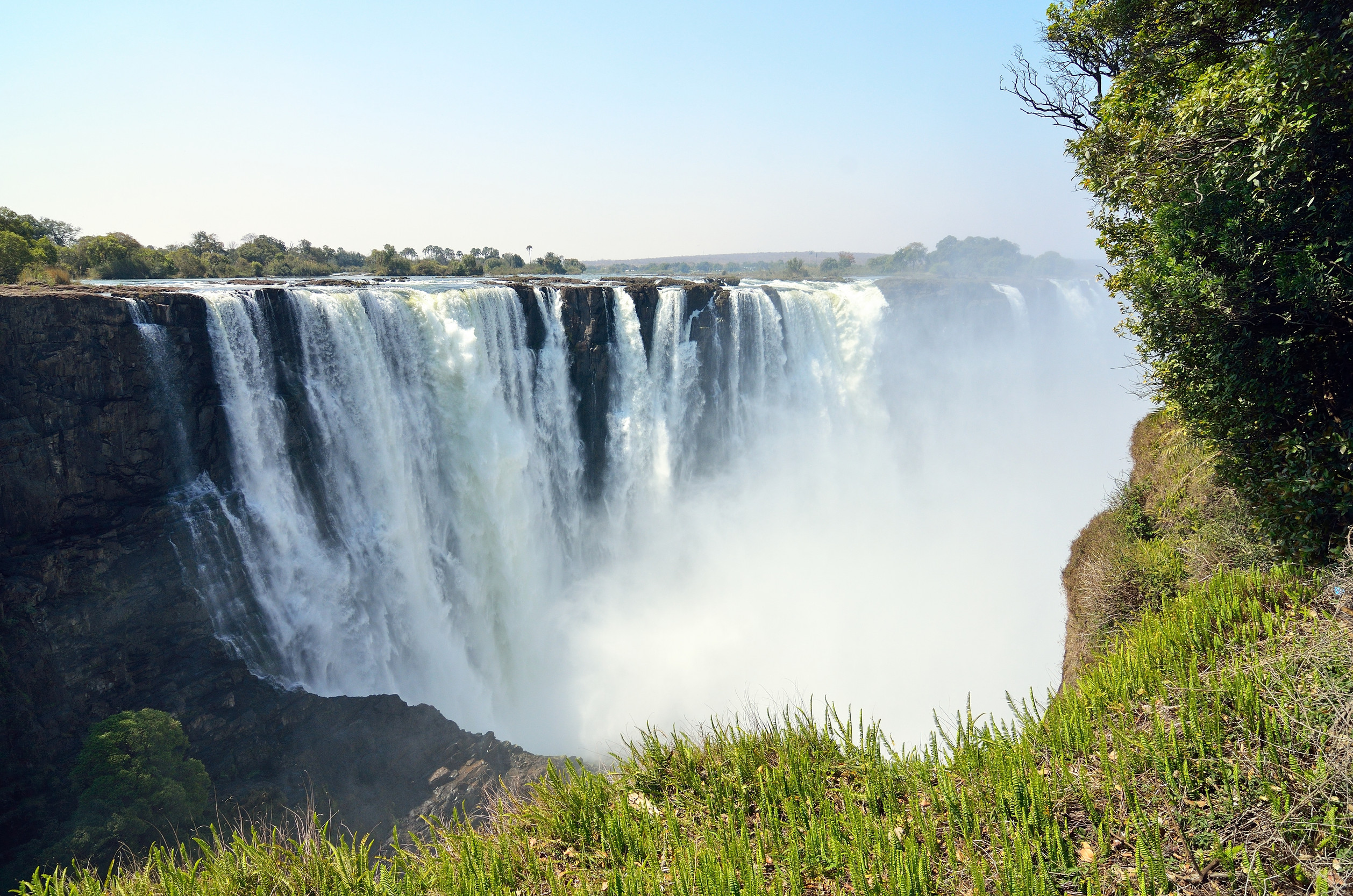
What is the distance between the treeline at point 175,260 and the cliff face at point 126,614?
20.0 feet

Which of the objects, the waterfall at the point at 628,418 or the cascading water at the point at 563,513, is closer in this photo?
the cascading water at the point at 563,513

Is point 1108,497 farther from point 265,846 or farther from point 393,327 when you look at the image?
point 393,327

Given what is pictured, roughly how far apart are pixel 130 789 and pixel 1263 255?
16750mm

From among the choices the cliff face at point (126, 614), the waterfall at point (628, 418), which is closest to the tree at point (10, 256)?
the cliff face at point (126, 614)

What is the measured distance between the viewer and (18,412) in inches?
480

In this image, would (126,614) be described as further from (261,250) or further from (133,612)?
(261,250)

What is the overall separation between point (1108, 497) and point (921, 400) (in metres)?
20.0

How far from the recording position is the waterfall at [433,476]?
14.4 m

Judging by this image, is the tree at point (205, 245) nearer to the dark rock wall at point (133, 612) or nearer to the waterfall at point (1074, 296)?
the dark rock wall at point (133, 612)

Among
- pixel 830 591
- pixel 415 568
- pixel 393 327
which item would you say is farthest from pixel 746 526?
pixel 393 327

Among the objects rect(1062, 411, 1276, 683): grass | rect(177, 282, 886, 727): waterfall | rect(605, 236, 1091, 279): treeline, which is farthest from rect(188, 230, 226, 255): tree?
rect(605, 236, 1091, 279): treeline

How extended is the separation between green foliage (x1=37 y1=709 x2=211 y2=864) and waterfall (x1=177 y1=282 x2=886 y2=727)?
252cm

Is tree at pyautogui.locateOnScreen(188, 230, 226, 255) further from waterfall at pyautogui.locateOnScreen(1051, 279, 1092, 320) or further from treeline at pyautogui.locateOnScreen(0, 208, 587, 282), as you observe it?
waterfall at pyautogui.locateOnScreen(1051, 279, 1092, 320)

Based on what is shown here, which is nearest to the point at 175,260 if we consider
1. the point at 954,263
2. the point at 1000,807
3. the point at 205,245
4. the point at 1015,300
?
the point at 205,245
